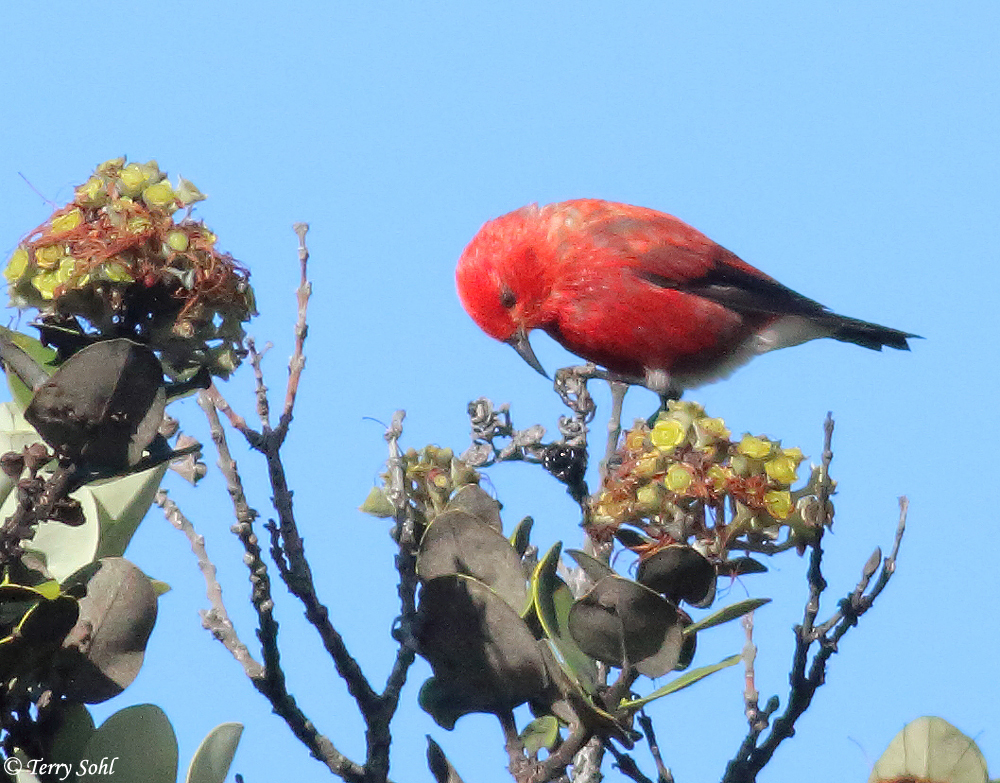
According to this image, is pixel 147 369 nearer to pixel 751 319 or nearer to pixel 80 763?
pixel 80 763

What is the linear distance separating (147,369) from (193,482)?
1.11 meters

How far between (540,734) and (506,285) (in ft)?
13.0

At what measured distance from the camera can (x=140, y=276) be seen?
1875 mm

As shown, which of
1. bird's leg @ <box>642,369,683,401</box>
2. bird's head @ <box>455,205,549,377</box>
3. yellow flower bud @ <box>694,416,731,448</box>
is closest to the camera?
yellow flower bud @ <box>694,416,731,448</box>

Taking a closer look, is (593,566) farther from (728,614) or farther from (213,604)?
(213,604)

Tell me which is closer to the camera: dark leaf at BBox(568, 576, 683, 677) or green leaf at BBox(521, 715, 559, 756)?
dark leaf at BBox(568, 576, 683, 677)

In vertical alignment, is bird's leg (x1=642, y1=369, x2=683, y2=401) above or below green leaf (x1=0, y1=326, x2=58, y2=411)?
above

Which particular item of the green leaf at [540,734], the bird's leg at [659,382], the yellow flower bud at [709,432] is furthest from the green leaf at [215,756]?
the bird's leg at [659,382]

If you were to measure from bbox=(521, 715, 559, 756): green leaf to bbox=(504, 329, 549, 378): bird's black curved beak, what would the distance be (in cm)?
397

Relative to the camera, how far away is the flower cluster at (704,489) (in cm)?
206

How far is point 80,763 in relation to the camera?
1.91 metres

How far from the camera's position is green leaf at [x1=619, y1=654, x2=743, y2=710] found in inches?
72.5

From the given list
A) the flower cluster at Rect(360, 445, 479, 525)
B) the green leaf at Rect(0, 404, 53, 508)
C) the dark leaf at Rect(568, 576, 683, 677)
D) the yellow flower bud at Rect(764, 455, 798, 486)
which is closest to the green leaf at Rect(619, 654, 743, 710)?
the dark leaf at Rect(568, 576, 683, 677)

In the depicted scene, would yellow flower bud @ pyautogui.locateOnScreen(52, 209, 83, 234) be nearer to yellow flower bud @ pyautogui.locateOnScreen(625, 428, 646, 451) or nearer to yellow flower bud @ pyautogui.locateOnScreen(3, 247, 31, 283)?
yellow flower bud @ pyautogui.locateOnScreen(3, 247, 31, 283)
